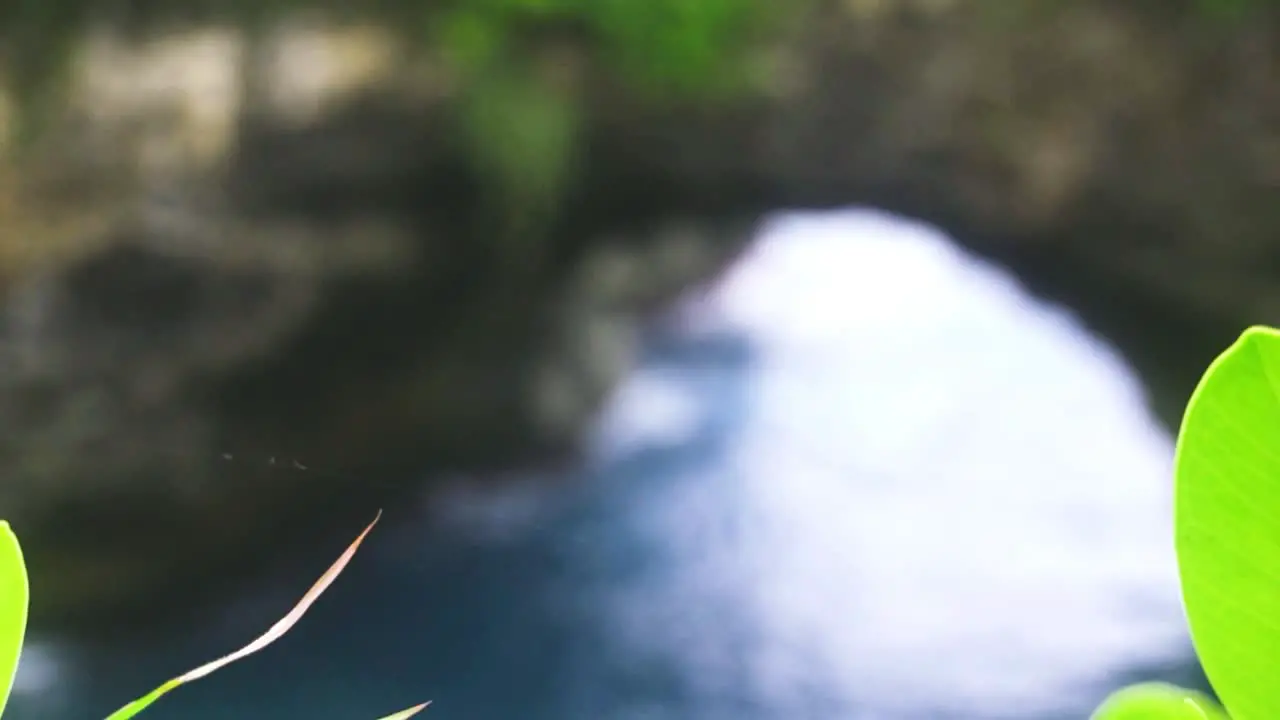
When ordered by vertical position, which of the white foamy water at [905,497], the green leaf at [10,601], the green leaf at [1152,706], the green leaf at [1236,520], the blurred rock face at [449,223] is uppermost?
the blurred rock face at [449,223]

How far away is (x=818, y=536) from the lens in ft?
4.84

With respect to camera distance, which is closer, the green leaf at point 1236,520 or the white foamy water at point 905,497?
A: the green leaf at point 1236,520

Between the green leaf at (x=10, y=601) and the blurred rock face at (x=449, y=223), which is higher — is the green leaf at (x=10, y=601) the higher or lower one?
the lower one

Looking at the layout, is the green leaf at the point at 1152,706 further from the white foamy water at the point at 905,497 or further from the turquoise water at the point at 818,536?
the white foamy water at the point at 905,497

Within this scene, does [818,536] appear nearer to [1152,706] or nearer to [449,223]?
[449,223]

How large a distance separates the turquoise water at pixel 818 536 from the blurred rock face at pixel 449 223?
0.09 m

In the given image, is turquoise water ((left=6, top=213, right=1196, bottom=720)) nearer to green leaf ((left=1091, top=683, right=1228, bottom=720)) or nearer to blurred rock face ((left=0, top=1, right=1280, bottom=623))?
blurred rock face ((left=0, top=1, right=1280, bottom=623))

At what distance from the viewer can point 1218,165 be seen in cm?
142

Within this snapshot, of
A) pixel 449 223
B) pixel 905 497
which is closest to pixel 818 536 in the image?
pixel 905 497

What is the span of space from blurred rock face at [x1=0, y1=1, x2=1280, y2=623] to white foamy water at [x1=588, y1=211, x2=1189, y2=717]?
0.08m

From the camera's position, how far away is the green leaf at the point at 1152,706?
4.8 inches

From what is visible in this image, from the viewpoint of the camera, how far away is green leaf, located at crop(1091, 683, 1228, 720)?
0.12 metres

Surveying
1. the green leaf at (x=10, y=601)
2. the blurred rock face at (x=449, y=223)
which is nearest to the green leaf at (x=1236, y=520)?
the green leaf at (x=10, y=601)

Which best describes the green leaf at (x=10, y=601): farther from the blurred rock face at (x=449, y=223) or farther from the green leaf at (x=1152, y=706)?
the blurred rock face at (x=449, y=223)
